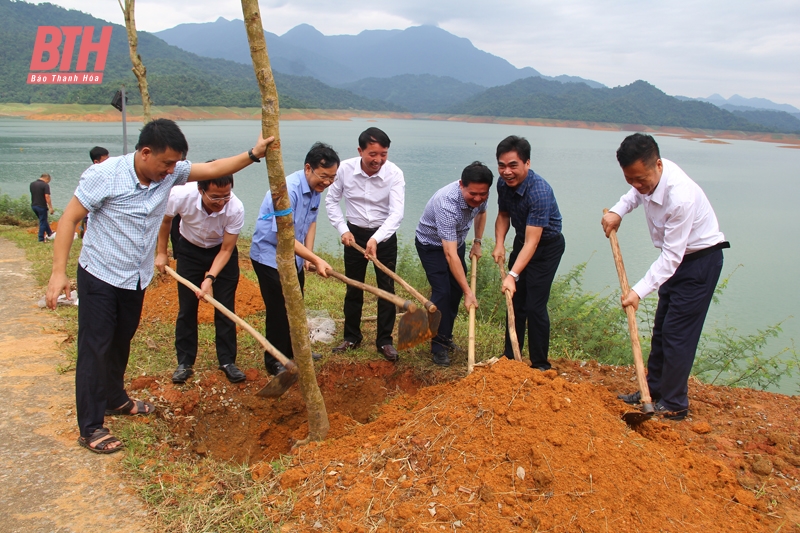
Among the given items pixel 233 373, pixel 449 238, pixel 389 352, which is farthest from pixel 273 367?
pixel 449 238

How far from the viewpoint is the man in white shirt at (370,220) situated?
4371mm

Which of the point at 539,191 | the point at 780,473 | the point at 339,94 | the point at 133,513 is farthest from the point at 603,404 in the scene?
the point at 339,94

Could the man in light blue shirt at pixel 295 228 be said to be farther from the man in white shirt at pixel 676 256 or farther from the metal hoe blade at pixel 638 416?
the metal hoe blade at pixel 638 416

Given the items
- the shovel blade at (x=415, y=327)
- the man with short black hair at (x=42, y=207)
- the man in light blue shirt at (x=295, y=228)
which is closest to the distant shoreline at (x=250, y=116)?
the man with short black hair at (x=42, y=207)

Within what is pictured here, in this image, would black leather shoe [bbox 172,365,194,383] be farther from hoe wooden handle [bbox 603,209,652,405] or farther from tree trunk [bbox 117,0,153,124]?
tree trunk [bbox 117,0,153,124]

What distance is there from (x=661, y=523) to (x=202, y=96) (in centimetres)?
4541

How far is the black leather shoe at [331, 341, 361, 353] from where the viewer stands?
455 cm

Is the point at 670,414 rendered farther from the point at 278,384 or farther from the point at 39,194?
the point at 39,194

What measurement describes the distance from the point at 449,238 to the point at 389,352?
1124 mm

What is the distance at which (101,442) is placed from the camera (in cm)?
299

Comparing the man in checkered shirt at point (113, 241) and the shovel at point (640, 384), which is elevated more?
the man in checkered shirt at point (113, 241)

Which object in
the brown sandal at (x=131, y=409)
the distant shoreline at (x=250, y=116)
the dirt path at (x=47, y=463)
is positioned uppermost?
the distant shoreline at (x=250, y=116)

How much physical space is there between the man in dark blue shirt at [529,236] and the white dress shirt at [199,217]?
1.87 m

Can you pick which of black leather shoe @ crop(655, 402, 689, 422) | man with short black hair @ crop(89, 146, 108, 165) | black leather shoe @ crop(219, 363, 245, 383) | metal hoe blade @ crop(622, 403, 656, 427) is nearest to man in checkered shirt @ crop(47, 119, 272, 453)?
black leather shoe @ crop(219, 363, 245, 383)
